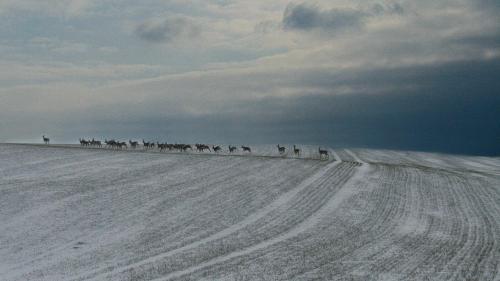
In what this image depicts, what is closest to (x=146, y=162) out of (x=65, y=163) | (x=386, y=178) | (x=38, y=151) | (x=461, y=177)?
(x=65, y=163)

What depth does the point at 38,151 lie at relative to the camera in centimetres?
6775

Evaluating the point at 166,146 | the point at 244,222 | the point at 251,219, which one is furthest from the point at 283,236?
the point at 166,146

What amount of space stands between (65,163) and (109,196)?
759 inches

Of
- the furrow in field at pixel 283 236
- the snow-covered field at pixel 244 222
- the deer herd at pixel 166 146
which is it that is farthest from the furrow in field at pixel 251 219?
the deer herd at pixel 166 146

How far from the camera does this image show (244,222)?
34.6m

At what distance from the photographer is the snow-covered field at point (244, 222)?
25422 millimetres

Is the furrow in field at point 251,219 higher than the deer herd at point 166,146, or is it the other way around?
the deer herd at point 166,146

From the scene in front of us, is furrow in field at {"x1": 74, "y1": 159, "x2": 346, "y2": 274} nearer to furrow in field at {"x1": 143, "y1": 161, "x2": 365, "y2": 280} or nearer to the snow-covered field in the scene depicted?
the snow-covered field

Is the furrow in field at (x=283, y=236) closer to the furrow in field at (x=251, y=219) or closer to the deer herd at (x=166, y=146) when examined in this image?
the furrow in field at (x=251, y=219)

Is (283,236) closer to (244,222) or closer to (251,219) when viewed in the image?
(244,222)

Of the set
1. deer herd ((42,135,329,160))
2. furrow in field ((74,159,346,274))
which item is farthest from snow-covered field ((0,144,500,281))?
deer herd ((42,135,329,160))

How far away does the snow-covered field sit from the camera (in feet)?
83.4

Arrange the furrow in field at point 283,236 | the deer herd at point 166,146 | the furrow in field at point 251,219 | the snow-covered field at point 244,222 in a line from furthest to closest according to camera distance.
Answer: the deer herd at point 166,146 < the furrow in field at point 251,219 < the snow-covered field at point 244,222 < the furrow in field at point 283,236

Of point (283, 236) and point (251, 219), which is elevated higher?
point (251, 219)
